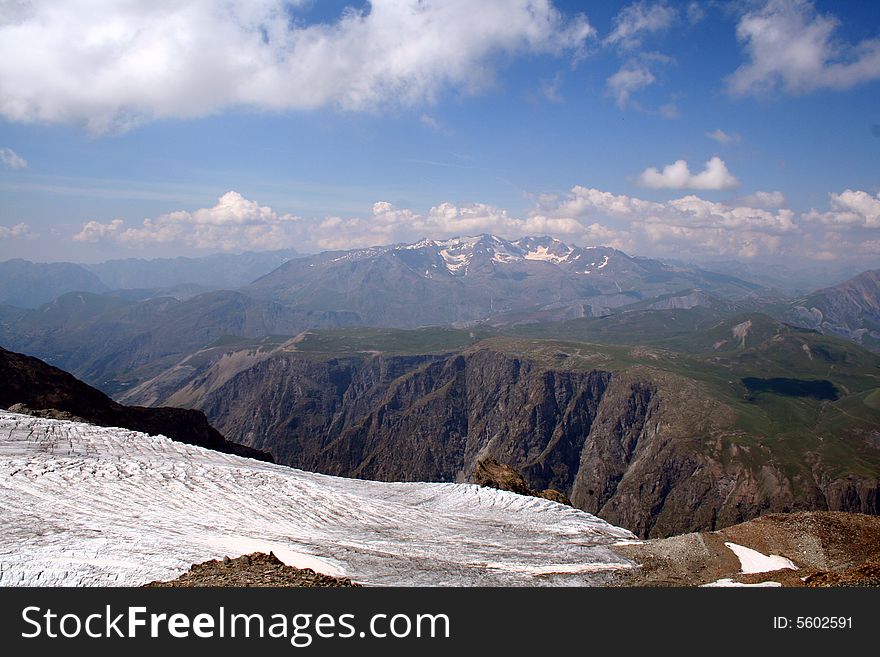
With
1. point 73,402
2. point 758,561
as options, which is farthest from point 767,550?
point 73,402

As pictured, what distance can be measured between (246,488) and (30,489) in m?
13.7

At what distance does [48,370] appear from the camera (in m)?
76.1

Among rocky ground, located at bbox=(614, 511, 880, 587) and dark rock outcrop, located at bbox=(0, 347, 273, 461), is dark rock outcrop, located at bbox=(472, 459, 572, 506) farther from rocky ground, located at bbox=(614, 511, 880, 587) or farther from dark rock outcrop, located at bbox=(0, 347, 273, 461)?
dark rock outcrop, located at bbox=(0, 347, 273, 461)

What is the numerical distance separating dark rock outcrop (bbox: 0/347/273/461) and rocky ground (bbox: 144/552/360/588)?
2010 inches

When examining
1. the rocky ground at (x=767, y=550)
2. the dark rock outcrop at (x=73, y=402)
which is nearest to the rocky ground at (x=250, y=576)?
the rocky ground at (x=767, y=550)

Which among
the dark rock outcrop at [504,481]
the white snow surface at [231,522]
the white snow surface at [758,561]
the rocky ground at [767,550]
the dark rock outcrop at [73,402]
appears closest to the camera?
the white snow surface at [231,522]

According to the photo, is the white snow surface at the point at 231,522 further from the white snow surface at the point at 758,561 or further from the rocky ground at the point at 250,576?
the white snow surface at the point at 758,561

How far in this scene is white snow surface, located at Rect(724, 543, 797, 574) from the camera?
29.5 metres

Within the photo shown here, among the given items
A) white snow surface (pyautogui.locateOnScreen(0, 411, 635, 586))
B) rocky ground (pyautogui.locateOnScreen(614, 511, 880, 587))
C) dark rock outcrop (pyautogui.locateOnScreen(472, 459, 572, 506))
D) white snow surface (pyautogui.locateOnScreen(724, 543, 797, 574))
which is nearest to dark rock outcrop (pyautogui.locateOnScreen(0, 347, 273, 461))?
white snow surface (pyautogui.locateOnScreen(0, 411, 635, 586))

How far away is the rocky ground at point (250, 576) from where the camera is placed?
20.5m

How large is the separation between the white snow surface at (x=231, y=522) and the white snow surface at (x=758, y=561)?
6893 millimetres

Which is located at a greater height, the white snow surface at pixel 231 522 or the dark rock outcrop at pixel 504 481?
the white snow surface at pixel 231 522

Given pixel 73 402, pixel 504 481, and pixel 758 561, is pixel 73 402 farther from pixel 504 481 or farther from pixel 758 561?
pixel 758 561

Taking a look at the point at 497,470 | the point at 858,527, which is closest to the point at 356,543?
the point at 858,527
